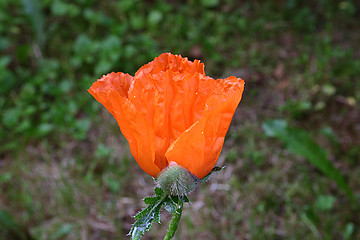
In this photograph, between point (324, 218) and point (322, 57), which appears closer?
point (324, 218)

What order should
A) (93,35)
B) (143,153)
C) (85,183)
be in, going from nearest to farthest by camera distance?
1. (143,153)
2. (85,183)
3. (93,35)

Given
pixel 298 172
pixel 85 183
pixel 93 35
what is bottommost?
pixel 298 172

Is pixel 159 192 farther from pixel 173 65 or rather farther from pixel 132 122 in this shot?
pixel 173 65

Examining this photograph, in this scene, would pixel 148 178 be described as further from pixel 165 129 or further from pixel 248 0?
pixel 248 0

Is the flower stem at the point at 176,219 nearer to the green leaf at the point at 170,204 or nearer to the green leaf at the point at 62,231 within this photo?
the green leaf at the point at 170,204

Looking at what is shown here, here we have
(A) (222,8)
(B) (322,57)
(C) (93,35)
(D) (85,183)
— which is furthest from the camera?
(A) (222,8)

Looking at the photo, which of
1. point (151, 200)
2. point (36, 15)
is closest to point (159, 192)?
point (151, 200)

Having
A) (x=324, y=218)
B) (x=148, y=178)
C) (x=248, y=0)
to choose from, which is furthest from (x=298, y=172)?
(x=248, y=0)

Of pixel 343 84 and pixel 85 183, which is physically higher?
pixel 85 183
